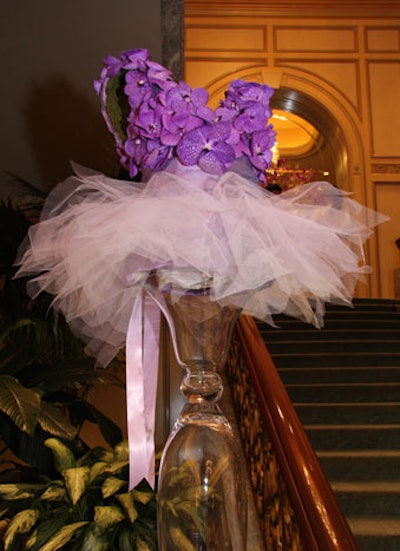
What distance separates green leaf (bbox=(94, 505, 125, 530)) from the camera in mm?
1734

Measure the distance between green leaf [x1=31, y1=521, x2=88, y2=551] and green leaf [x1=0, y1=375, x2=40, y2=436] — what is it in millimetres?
307

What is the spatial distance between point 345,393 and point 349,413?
0.79 ft

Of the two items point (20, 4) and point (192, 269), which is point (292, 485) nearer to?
point (192, 269)

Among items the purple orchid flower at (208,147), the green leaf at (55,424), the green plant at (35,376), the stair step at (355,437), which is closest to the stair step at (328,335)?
the stair step at (355,437)

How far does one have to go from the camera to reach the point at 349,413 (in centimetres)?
341

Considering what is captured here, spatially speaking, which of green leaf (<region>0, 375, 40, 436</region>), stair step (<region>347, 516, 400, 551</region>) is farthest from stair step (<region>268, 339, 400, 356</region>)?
green leaf (<region>0, 375, 40, 436</region>)

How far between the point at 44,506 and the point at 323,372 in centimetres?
244

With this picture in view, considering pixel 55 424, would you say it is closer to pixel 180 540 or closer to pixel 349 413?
pixel 180 540

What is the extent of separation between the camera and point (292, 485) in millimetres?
1751

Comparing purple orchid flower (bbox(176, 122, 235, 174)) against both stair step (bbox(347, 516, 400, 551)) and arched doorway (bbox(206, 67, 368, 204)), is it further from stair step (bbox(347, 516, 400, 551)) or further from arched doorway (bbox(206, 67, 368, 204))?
arched doorway (bbox(206, 67, 368, 204))

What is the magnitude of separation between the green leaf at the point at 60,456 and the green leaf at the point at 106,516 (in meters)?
0.26

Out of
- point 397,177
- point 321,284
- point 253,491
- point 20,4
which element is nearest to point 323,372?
point 253,491

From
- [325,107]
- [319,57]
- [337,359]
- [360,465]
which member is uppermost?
[319,57]

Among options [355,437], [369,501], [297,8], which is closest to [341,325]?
[355,437]
